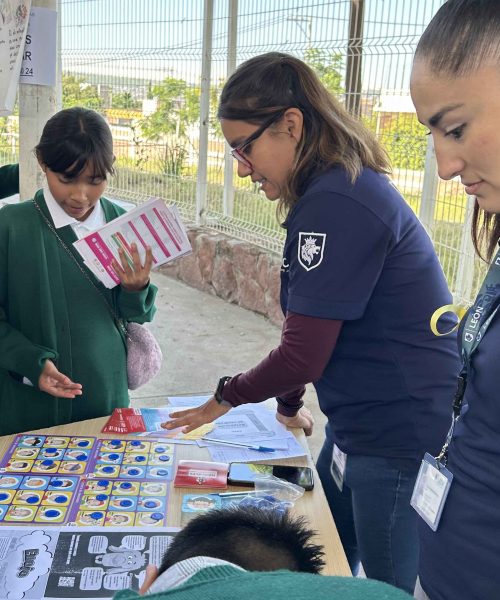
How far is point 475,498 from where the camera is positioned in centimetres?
109

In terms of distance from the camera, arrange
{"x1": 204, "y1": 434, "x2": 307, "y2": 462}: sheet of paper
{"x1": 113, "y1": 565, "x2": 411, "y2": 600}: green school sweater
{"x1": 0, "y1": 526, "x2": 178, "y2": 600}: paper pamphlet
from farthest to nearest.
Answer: {"x1": 204, "y1": 434, "x2": 307, "y2": 462}: sheet of paper
{"x1": 0, "y1": 526, "x2": 178, "y2": 600}: paper pamphlet
{"x1": 113, "y1": 565, "x2": 411, "y2": 600}: green school sweater

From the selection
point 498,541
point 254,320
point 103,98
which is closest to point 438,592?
point 498,541

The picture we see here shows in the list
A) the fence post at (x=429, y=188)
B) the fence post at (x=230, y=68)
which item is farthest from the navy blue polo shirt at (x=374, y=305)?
the fence post at (x=230, y=68)

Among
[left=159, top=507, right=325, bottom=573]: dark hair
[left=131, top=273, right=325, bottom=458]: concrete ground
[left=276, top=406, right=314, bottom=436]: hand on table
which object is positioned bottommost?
[left=131, top=273, right=325, bottom=458]: concrete ground

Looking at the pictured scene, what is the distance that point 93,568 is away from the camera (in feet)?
4.25

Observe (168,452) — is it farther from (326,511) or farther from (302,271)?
(302,271)

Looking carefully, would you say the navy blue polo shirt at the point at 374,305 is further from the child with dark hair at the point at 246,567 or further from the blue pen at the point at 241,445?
the child with dark hair at the point at 246,567

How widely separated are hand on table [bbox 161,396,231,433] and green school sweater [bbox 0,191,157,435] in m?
0.42

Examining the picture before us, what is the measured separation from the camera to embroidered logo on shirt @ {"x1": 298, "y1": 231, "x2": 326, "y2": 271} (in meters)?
1.46

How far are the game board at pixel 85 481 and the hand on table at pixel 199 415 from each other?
10 centimetres

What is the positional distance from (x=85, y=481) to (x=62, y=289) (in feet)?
2.01

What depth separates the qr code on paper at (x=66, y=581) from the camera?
4.09 ft

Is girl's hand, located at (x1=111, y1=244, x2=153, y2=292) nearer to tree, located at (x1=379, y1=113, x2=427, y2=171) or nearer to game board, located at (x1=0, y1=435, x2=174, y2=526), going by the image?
game board, located at (x1=0, y1=435, x2=174, y2=526)

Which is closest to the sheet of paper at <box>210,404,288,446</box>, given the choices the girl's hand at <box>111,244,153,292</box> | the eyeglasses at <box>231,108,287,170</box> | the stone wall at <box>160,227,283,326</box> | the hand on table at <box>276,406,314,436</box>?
the hand on table at <box>276,406,314,436</box>
